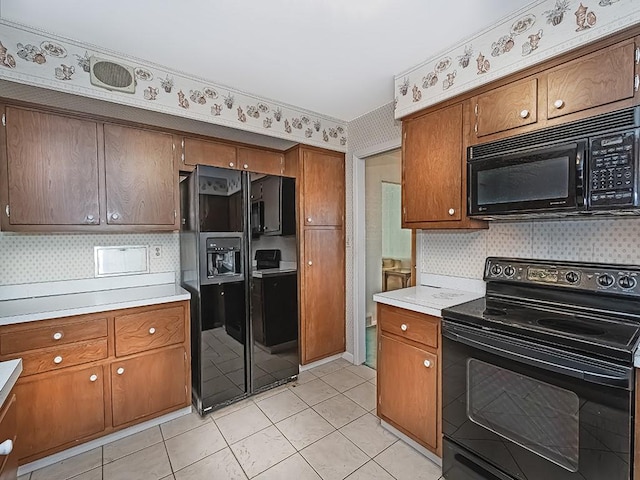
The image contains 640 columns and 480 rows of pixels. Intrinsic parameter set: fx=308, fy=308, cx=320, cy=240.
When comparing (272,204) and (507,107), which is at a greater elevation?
(507,107)

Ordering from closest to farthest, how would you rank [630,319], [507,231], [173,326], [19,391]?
[630,319] < [19,391] < [507,231] < [173,326]

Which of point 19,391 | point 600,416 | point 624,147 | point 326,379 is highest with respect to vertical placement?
point 624,147

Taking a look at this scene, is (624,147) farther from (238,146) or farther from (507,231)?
(238,146)

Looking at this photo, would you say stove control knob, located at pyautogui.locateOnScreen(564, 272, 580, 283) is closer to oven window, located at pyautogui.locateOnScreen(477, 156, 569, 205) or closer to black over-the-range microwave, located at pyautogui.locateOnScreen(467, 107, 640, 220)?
black over-the-range microwave, located at pyautogui.locateOnScreen(467, 107, 640, 220)

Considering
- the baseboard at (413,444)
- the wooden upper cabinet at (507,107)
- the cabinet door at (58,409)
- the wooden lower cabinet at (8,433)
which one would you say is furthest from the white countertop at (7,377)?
the wooden upper cabinet at (507,107)

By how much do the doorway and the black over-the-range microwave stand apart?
1.91 metres

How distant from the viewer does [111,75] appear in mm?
1983

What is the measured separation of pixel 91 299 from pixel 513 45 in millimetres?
3006

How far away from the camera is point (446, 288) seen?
7.72 ft

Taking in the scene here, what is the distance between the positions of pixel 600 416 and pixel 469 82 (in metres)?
1.78

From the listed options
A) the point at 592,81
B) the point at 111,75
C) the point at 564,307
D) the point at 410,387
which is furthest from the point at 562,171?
the point at 111,75

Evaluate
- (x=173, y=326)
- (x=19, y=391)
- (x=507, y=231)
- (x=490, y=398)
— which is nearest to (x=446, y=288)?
(x=507, y=231)

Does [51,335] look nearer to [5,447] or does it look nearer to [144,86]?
[5,447]

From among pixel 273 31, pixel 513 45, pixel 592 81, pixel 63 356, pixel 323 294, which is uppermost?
pixel 273 31
